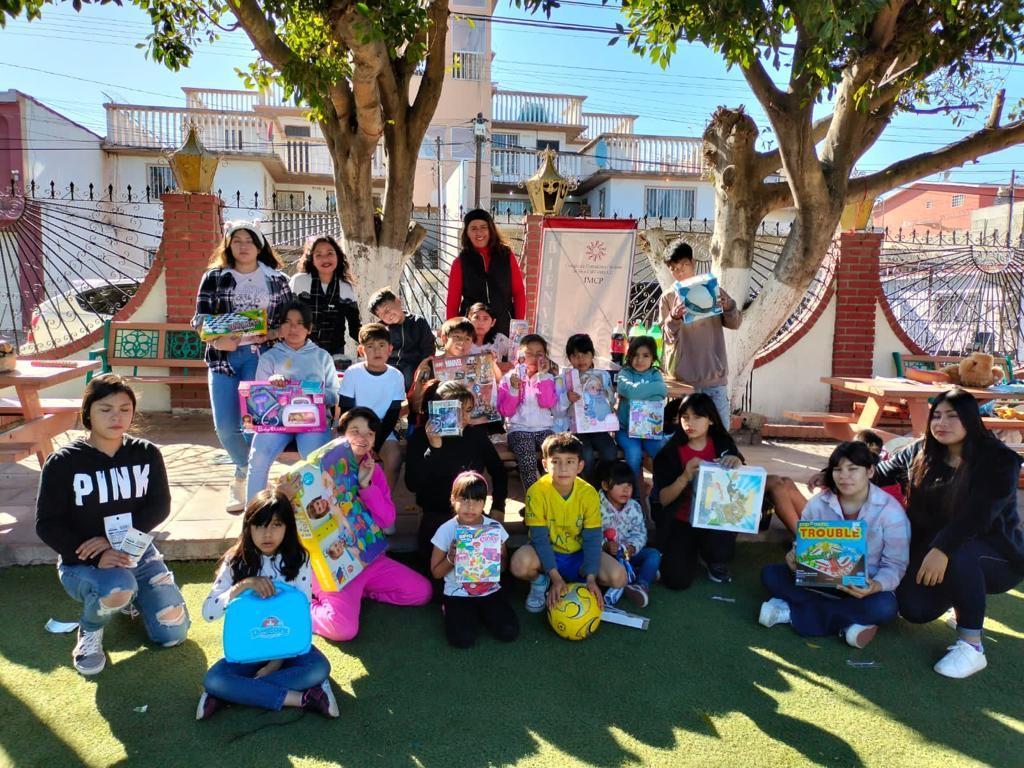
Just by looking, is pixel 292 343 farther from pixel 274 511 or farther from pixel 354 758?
pixel 354 758

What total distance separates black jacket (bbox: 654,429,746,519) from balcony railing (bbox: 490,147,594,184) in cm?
2018

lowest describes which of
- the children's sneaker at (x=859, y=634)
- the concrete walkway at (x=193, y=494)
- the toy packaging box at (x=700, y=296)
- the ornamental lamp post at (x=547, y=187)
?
the children's sneaker at (x=859, y=634)

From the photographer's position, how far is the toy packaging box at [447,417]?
390 cm

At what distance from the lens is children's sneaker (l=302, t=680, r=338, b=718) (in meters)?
2.67

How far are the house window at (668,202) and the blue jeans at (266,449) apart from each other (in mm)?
19861

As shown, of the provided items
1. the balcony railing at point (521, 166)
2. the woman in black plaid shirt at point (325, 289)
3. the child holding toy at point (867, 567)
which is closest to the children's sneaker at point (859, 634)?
the child holding toy at point (867, 567)

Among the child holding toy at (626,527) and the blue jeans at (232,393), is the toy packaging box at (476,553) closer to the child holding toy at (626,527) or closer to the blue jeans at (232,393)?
the child holding toy at (626,527)

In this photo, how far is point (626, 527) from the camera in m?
3.90

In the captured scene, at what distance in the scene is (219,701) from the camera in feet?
8.80

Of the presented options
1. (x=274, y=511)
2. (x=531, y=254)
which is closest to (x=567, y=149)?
(x=531, y=254)

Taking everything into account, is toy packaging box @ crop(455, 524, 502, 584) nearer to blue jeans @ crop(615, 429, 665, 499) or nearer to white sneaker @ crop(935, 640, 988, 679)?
blue jeans @ crop(615, 429, 665, 499)

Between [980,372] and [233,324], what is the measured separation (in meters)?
6.02

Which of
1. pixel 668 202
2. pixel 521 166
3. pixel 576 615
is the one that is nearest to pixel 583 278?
pixel 576 615

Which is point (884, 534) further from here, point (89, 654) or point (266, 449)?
point (89, 654)
